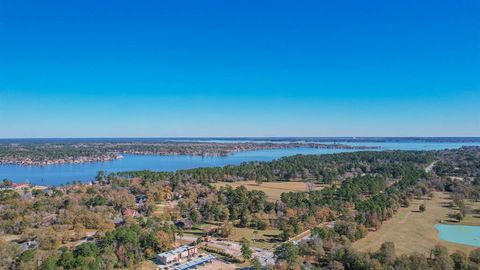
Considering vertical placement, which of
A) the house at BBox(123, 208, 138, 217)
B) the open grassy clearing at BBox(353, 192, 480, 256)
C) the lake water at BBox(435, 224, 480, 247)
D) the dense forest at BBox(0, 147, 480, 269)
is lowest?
the lake water at BBox(435, 224, 480, 247)

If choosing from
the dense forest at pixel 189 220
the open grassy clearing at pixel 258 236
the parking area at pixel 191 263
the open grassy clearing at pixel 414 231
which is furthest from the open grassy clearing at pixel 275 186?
the parking area at pixel 191 263

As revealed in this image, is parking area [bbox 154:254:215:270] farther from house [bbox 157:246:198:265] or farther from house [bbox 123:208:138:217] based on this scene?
house [bbox 123:208:138:217]

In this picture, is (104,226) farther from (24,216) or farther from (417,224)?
(417,224)

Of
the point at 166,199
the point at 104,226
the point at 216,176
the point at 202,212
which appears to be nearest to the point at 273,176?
the point at 216,176

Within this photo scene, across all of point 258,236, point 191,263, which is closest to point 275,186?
point 258,236

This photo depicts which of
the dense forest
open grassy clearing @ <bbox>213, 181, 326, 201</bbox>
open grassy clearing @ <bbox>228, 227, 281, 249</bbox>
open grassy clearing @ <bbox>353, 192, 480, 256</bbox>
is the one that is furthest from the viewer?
open grassy clearing @ <bbox>213, 181, 326, 201</bbox>

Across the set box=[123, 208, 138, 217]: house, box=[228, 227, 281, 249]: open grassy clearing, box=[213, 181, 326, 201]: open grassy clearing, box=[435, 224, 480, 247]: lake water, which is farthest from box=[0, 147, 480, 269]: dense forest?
box=[213, 181, 326, 201]: open grassy clearing
